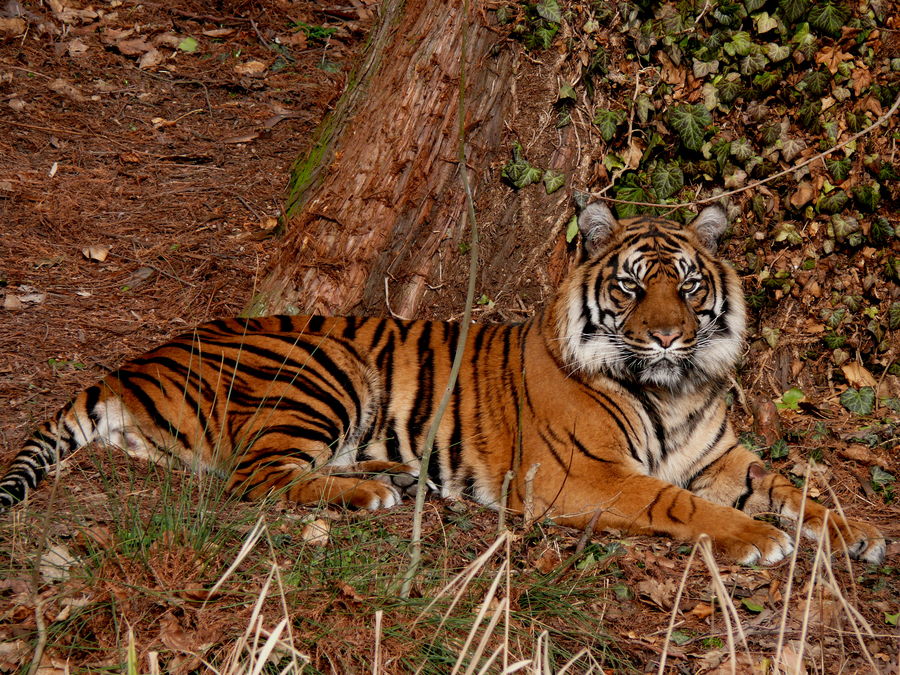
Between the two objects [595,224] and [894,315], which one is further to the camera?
[894,315]

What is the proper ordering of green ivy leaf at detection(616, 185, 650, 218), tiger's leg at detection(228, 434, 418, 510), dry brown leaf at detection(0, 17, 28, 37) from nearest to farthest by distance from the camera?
tiger's leg at detection(228, 434, 418, 510) → green ivy leaf at detection(616, 185, 650, 218) → dry brown leaf at detection(0, 17, 28, 37)

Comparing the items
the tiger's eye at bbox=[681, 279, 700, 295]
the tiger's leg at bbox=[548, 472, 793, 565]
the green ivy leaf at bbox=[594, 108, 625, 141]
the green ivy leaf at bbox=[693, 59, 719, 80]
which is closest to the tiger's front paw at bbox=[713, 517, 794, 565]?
the tiger's leg at bbox=[548, 472, 793, 565]

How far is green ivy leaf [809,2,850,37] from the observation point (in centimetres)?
468

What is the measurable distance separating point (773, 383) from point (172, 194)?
12.5 ft

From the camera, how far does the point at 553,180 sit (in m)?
4.95

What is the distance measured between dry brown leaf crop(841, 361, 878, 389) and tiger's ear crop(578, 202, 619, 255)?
5.33 feet

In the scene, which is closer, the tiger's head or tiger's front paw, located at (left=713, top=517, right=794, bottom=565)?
tiger's front paw, located at (left=713, top=517, right=794, bottom=565)

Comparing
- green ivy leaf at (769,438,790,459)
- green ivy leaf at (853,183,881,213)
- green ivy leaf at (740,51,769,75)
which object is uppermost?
green ivy leaf at (740,51,769,75)

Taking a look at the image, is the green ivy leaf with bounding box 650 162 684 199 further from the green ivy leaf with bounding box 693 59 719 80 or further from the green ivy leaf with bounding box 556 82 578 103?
the green ivy leaf with bounding box 556 82 578 103

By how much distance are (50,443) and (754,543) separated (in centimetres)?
277

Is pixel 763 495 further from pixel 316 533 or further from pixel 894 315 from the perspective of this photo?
pixel 316 533

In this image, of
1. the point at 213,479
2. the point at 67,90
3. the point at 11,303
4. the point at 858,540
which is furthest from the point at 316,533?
the point at 67,90

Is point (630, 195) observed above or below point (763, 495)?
above

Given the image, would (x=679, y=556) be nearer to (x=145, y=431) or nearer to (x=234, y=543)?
(x=234, y=543)
